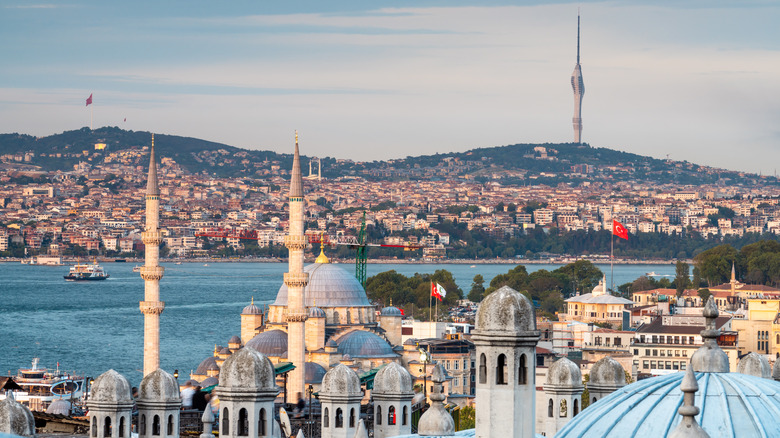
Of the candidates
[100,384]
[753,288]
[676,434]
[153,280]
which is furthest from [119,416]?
[753,288]

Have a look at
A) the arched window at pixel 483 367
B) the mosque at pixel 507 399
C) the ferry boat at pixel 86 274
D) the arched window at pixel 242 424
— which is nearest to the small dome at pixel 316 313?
the mosque at pixel 507 399

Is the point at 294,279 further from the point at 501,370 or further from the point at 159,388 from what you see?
the point at 501,370

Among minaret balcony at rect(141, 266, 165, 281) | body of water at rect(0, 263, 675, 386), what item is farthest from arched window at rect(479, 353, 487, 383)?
body of water at rect(0, 263, 675, 386)

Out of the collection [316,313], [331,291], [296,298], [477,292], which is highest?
[331,291]

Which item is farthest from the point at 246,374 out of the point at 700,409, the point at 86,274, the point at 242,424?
the point at 86,274

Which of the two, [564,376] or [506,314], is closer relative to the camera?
[506,314]

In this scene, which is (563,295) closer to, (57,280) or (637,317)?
(637,317)
